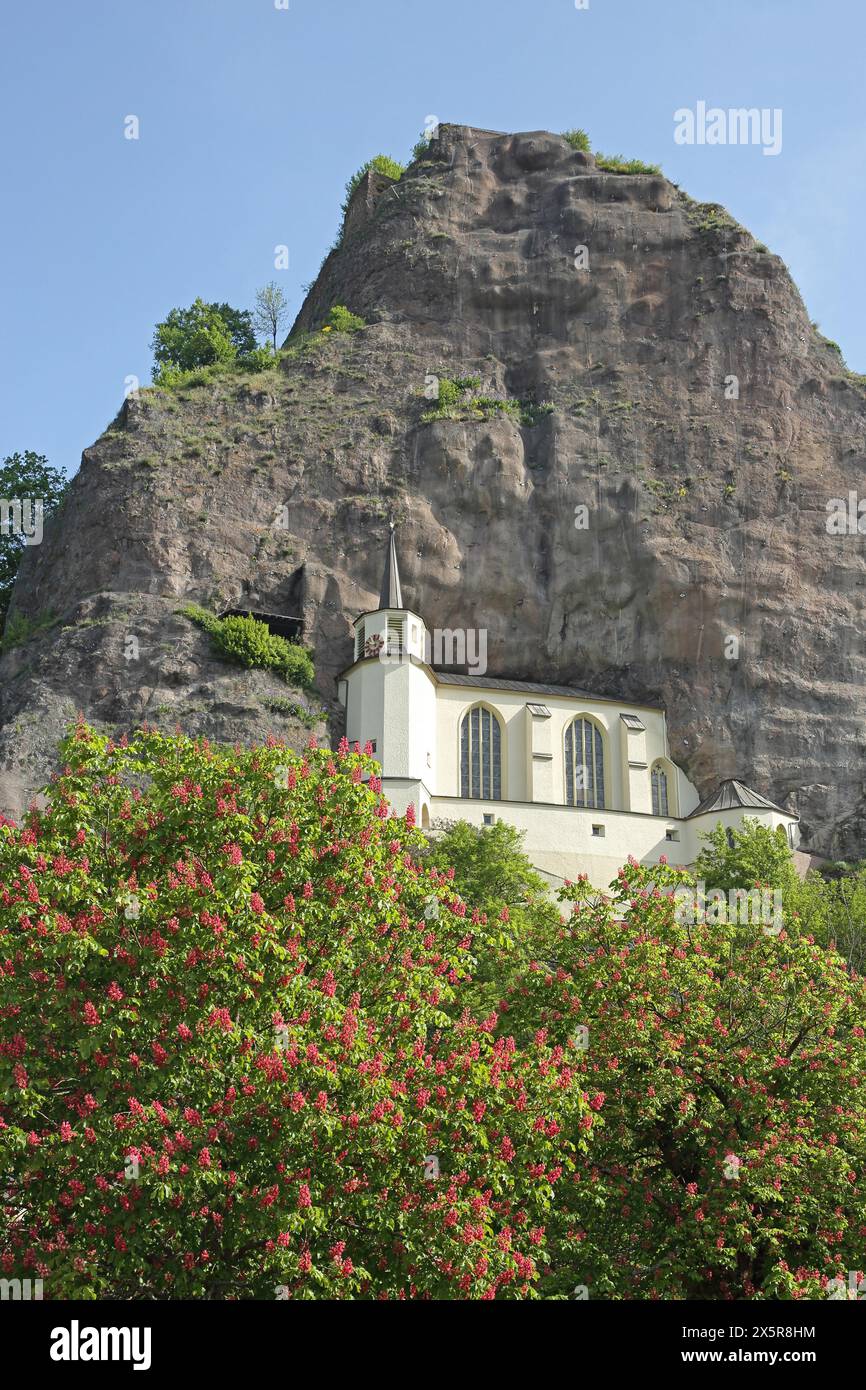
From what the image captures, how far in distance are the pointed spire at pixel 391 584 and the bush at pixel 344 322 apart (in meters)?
15.8

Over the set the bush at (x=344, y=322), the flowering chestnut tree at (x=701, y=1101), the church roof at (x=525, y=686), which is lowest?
the flowering chestnut tree at (x=701, y=1101)

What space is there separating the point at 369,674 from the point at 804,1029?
35594 mm

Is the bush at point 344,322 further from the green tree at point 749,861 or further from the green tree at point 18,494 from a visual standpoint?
the green tree at point 749,861

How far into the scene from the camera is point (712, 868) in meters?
53.2

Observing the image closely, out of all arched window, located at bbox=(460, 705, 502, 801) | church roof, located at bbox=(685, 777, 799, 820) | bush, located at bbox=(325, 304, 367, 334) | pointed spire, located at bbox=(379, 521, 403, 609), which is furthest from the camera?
bush, located at bbox=(325, 304, 367, 334)

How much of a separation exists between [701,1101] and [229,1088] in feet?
29.5

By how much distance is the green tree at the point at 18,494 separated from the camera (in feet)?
242

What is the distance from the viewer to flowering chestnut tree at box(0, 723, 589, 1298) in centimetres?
1725

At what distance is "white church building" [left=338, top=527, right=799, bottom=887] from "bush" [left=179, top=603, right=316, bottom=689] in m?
2.40

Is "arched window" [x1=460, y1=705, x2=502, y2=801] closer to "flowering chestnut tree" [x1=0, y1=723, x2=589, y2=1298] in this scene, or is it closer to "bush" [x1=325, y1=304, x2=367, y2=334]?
"bush" [x1=325, y1=304, x2=367, y2=334]

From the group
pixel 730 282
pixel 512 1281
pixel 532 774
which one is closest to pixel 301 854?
pixel 512 1281

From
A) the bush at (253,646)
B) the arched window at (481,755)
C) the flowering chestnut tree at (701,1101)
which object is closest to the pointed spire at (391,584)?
the bush at (253,646)

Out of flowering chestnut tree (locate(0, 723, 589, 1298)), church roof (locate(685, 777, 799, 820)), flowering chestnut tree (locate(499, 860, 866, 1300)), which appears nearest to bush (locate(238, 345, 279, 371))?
church roof (locate(685, 777, 799, 820))

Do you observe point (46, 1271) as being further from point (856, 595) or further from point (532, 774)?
point (856, 595)
